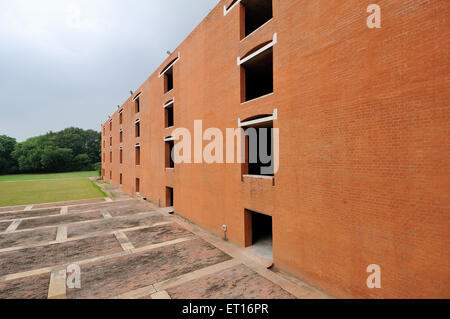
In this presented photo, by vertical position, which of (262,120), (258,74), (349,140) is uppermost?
(258,74)

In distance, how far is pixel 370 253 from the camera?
5438mm

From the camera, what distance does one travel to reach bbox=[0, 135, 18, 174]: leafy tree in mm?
75250

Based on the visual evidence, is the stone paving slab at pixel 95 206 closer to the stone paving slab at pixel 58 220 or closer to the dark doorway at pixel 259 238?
the stone paving slab at pixel 58 220

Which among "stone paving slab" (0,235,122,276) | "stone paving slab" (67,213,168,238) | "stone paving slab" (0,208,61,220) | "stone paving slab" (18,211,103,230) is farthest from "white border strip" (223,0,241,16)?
"stone paving slab" (0,208,61,220)

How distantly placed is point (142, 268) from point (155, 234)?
13.7ft

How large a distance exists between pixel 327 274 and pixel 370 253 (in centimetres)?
157

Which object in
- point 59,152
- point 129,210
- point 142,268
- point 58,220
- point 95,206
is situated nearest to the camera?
point 142,268

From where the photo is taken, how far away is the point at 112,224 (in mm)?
14648

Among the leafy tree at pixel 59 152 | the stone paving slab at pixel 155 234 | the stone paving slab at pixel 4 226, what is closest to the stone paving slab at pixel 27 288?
the stone paving slab at pixel 155 234

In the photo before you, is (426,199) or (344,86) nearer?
(426,199)

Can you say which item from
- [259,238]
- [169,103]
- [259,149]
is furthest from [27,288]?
[169,103]

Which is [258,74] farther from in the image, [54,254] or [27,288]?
[54,254]
